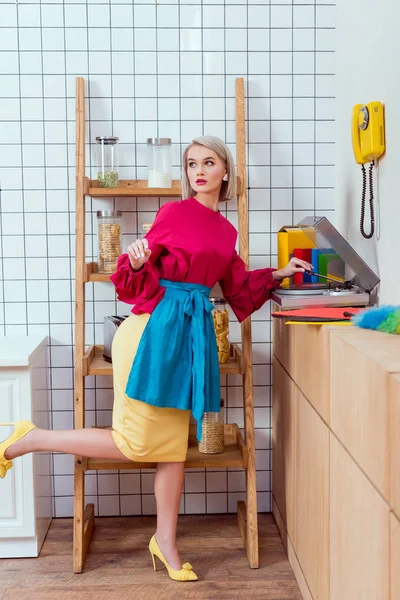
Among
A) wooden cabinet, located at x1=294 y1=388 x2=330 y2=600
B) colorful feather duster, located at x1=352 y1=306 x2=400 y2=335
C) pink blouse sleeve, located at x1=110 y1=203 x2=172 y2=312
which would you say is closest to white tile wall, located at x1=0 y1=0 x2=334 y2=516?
pink blouse sleeve, located at x1=110 y1=203 x2=172 y2=312

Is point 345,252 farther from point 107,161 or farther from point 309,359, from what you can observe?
point 107,161

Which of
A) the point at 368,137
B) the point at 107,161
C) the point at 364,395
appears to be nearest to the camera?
the point at 364,395

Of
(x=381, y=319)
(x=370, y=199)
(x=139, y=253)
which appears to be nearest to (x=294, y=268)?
(x=370, y=199)

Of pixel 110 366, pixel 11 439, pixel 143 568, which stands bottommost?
pixel 143 568

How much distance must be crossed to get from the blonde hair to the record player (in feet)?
1.01

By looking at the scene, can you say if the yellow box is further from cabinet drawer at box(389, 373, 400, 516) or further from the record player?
cabinet drawer at box(389, 373, 400, 516)

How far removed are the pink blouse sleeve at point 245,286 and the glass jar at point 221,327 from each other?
0.52 ft

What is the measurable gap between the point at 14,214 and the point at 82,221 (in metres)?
0.48

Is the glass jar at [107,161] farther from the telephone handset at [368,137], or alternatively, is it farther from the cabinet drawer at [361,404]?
the cabinet drawer at [361,404]

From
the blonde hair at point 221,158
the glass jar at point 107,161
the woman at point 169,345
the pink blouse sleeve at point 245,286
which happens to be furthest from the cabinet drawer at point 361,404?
the glass jar at point 107,161

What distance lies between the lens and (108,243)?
2910 millimetres

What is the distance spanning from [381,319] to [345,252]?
53 cm

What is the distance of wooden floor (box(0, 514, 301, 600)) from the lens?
8.38 ft

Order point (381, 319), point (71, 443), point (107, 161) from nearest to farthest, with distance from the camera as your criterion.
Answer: point (381, 319) < point (71, 443) < point (107, 161)
